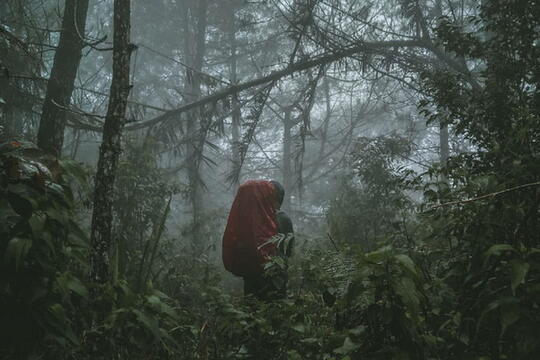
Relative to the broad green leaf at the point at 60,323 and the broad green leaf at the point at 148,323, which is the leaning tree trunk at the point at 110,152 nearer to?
the broad green leaf at the point at 148,323

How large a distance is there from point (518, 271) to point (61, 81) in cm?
530

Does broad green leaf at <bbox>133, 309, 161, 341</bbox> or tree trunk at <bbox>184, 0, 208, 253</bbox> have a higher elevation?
tree trunk at <bbox>184, 0, 208, 253</bbox>

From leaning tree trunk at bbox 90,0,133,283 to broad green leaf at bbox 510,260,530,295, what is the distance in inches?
116

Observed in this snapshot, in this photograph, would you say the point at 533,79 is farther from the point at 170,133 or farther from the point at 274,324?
the point at 170,133

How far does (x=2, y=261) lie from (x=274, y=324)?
200cm

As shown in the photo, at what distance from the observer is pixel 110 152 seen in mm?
3971

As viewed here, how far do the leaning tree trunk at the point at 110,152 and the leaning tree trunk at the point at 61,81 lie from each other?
54.6 inches

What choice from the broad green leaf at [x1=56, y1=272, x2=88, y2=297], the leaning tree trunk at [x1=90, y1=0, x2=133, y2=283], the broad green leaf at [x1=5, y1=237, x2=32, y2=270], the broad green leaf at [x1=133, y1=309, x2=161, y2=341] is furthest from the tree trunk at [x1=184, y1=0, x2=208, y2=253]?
the broad green leaf at [x1=5, y1=237, x2=32, y2=270]

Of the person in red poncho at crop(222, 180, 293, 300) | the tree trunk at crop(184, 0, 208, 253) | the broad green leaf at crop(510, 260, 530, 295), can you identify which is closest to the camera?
the broad green leaf at crop(510, 260, 530, 295)

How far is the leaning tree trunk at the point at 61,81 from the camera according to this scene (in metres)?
5.43

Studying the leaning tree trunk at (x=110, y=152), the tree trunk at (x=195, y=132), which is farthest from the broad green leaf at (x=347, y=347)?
the tree trunk at (x=195, y=132)

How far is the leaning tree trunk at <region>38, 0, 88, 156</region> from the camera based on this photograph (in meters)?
5.43

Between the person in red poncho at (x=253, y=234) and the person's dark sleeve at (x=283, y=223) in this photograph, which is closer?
the person in red poncho at (x=253, y=234)

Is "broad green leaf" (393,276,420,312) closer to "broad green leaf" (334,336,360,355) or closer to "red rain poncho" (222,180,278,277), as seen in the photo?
"broad green leaf" (334,336,360,355)
